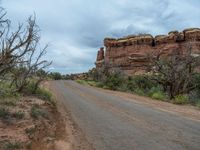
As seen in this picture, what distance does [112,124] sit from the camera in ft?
36.3

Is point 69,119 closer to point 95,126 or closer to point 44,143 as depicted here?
point 95,126

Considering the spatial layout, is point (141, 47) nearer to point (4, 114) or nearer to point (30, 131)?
Result: point (4, 114)

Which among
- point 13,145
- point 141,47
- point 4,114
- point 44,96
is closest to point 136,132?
point 13,145

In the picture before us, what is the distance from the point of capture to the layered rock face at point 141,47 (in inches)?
2815

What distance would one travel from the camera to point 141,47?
79.6m

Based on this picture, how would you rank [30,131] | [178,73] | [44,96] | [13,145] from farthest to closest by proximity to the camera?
[178,73] < [44,96] < [30,131] < [13,145]

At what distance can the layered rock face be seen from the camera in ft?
235

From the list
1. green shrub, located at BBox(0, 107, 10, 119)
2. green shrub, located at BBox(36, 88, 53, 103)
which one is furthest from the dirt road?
green shrub, located at BBox(36, 88, 53, 103)

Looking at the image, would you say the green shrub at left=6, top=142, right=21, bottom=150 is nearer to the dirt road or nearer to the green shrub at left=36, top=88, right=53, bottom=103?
the dirt road

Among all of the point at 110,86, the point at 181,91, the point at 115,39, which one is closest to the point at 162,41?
the point at 115,39

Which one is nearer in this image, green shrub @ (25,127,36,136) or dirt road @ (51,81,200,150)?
dirt road @ (51,81,200,150)

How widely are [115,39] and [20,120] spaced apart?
78970mm

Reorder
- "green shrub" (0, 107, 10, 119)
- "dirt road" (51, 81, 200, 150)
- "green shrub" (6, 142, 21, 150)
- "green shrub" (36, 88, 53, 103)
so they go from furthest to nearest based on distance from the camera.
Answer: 1. "green shrub" (36, 88, 53, 103)
2. "green shrub" (0, 107, 10, 119)
3. "dirt road" (51, 81, 200, 150)
4. "green shrub" (6, 142, 21, 150)

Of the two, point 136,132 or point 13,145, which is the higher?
point 13,145
